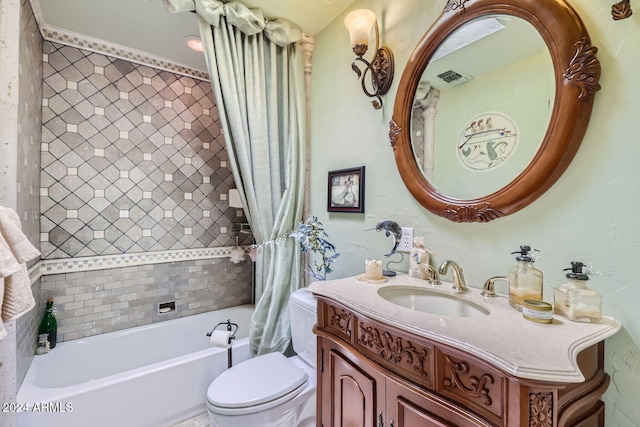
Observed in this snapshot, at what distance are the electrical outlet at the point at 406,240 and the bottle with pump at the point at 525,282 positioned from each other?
0.50 m

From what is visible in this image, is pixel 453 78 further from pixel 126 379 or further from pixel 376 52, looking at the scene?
pixel 126 379

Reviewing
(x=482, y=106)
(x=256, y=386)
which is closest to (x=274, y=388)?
(x=256, y=386)

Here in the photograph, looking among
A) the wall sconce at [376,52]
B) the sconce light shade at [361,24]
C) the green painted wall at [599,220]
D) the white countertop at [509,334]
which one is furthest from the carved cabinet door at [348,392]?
the sconce light shade at [361,24]

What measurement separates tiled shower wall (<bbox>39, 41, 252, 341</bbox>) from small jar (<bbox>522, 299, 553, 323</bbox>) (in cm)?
245

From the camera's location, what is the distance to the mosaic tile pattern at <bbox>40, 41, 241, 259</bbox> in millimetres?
2018

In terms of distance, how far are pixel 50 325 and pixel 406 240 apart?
7.98ft

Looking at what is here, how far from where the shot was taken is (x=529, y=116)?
97 cm

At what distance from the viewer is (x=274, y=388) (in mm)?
1340

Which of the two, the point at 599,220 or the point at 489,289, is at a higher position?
the point at 599,220

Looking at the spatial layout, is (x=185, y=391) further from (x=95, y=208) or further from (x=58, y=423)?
(x=95, y=208)

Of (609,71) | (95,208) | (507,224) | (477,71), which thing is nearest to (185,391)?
(95,208)

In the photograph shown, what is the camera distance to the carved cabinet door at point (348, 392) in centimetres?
89

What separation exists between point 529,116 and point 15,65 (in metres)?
1.99

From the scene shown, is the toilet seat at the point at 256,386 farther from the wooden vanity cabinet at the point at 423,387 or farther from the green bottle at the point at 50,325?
the green bottle at the point at 50,325
